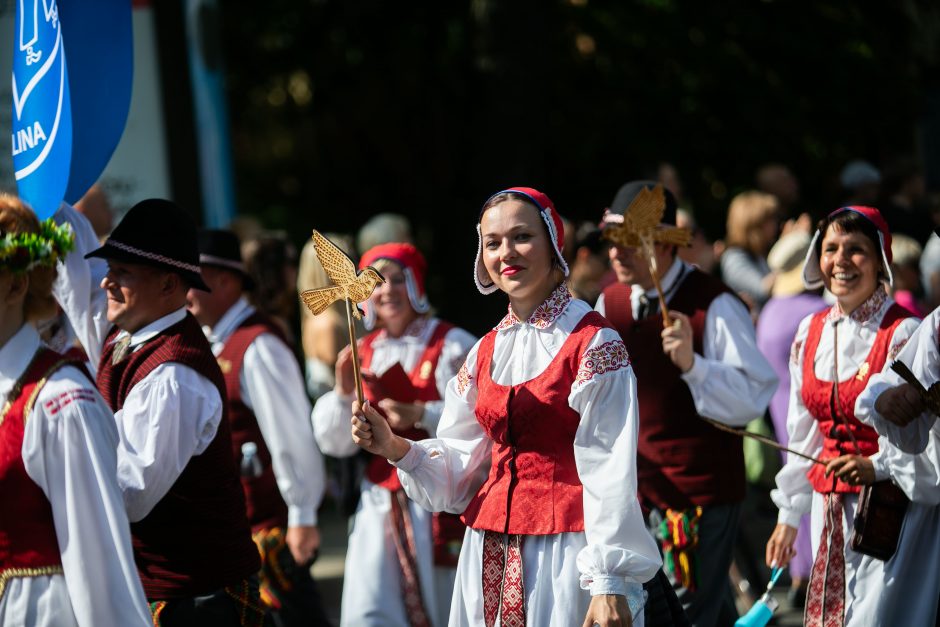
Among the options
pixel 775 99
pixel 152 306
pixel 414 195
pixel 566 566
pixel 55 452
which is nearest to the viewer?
pixel 55 452

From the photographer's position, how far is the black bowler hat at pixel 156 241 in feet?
13.7

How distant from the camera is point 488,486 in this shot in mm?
4016

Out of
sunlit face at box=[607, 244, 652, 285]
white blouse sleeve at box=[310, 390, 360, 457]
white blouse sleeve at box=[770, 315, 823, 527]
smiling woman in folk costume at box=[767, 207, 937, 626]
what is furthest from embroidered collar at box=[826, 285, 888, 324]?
white blouse sleeve at box=[310, 390, 360, 457]

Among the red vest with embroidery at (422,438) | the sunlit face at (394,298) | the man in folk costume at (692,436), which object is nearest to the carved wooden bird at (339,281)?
the man in folk costume at (692,436)

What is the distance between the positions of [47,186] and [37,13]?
0.57 m

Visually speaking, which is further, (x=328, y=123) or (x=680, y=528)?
(x=328, y=123)

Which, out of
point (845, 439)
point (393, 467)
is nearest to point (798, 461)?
point (845, 439)

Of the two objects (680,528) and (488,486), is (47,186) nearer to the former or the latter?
(488,486)

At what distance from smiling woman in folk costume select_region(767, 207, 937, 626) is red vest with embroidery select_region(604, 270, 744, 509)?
30 cm

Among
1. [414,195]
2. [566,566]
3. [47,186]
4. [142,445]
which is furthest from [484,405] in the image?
[414,195]

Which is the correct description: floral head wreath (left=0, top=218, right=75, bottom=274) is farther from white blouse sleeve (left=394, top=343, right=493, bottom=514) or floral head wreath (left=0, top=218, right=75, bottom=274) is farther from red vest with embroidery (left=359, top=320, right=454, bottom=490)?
red vest with embroidery (left=359, top=320, right=454, bottom=490)

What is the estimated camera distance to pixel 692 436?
5215mm

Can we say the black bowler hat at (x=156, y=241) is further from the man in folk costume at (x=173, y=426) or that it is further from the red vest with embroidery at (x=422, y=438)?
the red vest with embroidery at (x=422, y=438)

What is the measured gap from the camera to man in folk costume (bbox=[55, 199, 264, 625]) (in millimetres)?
3969
